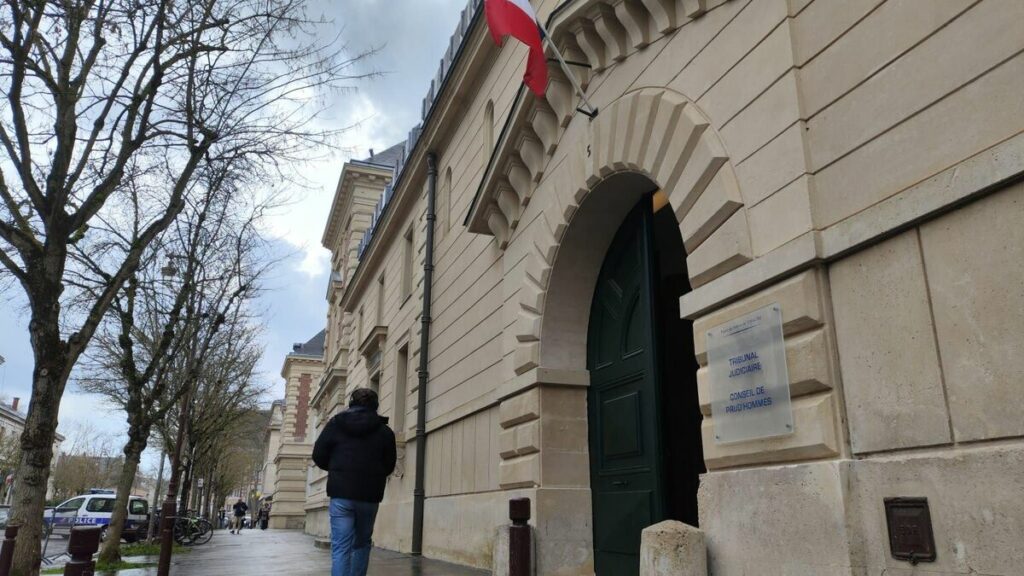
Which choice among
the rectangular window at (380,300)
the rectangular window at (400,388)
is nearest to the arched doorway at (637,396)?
the rectangular window at (400,388)

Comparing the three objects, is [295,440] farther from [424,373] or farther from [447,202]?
[447,202]

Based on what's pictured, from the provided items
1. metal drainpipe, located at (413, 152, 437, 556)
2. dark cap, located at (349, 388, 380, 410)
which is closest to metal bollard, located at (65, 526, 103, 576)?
dark cap, located at (349, 388, 380, 410)

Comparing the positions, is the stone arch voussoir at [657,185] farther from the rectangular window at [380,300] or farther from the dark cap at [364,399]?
the rectangular window at [380,300]

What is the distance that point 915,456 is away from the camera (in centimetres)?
349

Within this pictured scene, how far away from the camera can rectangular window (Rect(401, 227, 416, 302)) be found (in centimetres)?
1692

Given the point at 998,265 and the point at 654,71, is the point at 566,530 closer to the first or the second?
the point at 654,71

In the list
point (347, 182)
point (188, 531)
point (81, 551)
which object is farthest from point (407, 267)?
point (347, 182)

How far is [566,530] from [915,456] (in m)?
4.59

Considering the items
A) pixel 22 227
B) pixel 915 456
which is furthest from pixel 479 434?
pixel 915 456

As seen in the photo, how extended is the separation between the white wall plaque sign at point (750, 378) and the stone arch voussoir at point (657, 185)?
48 centimetres

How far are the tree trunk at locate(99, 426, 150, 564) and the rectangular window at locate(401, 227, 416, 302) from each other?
6583 mm

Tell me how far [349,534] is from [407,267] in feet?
38.2

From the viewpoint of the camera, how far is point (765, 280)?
4516mm

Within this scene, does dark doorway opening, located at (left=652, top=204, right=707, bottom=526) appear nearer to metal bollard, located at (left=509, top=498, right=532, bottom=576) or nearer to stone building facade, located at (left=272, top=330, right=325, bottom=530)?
metal bollard, located at (left=509, top=498, right=532, bottom=576)
